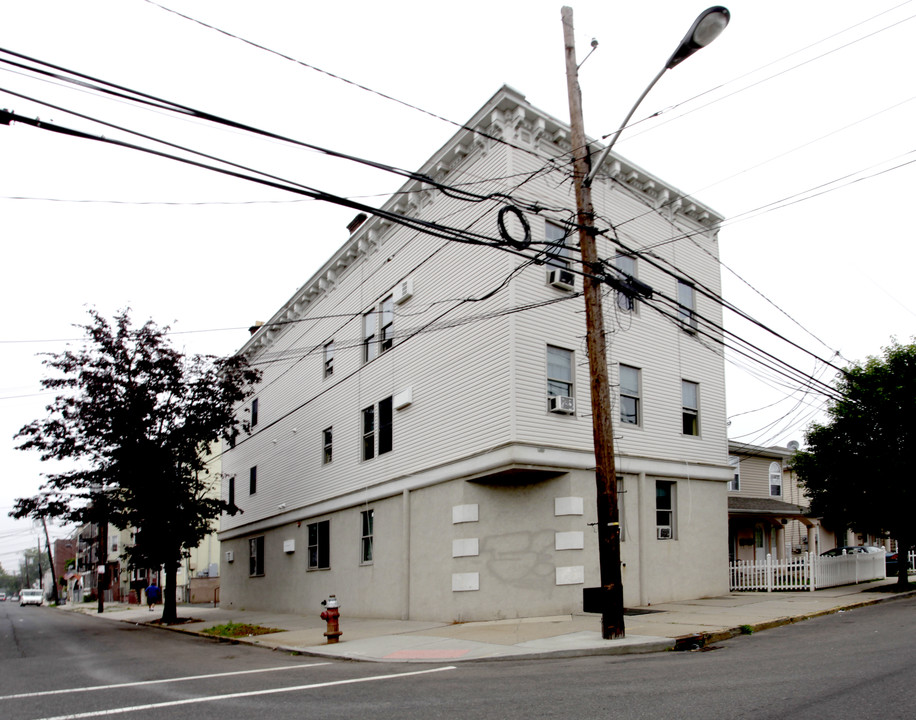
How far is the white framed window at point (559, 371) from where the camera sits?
18.5 meters

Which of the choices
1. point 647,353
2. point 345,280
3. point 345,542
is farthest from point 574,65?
point 345,542

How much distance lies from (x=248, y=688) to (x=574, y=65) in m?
11.1

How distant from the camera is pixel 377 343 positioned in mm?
23422

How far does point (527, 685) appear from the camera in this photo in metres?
9.29

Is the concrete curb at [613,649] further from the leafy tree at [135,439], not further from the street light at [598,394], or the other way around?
the leafy tree at [135,439]

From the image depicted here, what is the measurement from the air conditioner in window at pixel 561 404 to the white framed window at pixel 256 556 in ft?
56.9

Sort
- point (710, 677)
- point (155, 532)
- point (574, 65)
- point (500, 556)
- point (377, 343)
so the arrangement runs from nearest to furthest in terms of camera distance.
Answer: point (710, 677) → point (574, 65) → point (500, 556) → point (377, 343) → point (155, 532)

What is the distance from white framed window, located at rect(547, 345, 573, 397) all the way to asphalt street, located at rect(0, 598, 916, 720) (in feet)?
22.4

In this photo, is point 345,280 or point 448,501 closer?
point 448,501

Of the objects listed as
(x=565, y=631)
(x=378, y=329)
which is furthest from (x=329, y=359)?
(x=565, y=631)

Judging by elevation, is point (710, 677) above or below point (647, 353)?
below

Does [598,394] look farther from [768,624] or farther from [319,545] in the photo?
[319,545]

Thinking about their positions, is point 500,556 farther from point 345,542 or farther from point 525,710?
point 525,710

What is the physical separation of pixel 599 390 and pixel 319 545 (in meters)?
15.1
